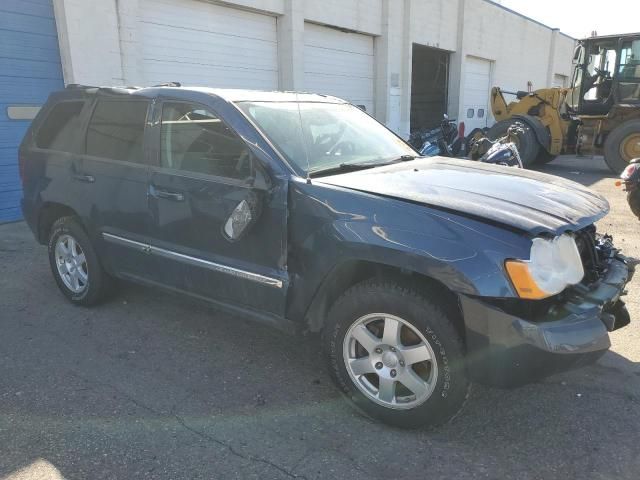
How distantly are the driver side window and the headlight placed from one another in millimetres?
1654

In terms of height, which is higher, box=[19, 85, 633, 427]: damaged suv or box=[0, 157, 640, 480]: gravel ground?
box=[19, 85, 633, 427]: damaged suv

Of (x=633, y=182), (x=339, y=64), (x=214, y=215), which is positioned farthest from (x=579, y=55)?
(x=214, y=215)

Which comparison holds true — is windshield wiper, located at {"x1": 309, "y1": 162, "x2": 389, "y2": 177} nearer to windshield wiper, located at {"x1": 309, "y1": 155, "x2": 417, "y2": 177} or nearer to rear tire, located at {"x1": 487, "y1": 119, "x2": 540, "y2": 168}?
windshield wiper, located at {"x1": 309, "y1": 155, "x2": 417, "y2": 177}

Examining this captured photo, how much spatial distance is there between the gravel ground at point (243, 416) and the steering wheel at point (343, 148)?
140 cm

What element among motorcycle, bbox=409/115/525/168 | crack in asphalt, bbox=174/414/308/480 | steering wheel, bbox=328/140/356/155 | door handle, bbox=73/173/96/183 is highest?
steering wheel, bbox=328/140/356/155

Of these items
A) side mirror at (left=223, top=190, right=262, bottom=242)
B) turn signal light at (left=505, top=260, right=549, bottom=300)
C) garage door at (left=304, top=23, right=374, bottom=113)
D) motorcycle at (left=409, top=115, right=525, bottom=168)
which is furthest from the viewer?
garage door at (left=304, top=23, right=374, bottom=113)

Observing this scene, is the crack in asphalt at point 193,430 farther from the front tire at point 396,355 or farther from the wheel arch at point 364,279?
the wheel arch at point 364,279

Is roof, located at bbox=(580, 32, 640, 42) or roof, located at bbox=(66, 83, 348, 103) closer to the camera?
roof, located at bbox=(66, 83, 348, 103)

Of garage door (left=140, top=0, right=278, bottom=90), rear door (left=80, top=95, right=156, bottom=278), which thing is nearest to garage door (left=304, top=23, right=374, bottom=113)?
garage door (left=140, top=0, right=278, bottom=90)

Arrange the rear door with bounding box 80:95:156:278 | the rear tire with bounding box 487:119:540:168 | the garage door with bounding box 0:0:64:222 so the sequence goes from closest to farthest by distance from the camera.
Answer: the rear door with bounding box 80:95:156:278 → the garage door with bounding box 0:0:64:222 → the rear tire with bounding box 487:119:540:168

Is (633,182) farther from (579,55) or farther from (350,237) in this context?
(579,55)

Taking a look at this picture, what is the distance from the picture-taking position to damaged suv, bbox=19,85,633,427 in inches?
97.2

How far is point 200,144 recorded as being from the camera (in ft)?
11.5

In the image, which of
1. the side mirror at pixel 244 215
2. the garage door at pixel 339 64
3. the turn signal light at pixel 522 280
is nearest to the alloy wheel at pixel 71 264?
the side mirror at pixel 244 215
